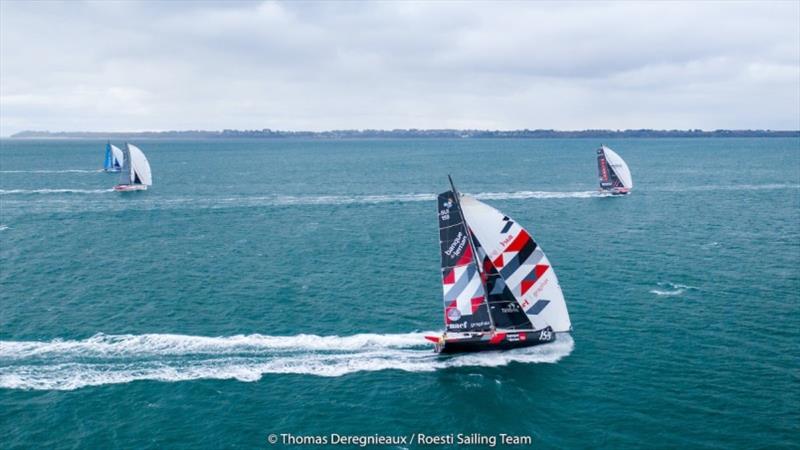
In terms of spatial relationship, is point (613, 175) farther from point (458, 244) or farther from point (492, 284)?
point (458, 244)

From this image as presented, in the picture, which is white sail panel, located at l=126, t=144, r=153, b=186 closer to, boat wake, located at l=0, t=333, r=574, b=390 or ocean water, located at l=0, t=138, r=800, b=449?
ocean water, located at l=0, t=138, r=800, b=449

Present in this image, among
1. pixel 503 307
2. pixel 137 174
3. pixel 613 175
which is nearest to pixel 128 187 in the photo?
pixel 137 174

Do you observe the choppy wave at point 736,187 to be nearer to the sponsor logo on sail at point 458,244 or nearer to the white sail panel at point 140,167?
the sponsor logo on sail at point 458,244

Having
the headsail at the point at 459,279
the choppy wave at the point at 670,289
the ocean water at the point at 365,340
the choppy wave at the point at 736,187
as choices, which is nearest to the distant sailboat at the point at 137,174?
the ocean water at the point at 365,340

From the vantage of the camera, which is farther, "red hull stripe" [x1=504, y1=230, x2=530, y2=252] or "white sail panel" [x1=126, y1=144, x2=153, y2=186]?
"white sail panel" [x1=126, y1=144, x2=153, y2=186]

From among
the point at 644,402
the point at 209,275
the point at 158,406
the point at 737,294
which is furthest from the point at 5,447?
the point at 737,294

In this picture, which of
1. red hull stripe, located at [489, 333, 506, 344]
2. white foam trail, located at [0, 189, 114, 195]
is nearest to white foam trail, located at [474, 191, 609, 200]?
red hull stripe, located at [489, 333, 506, 344]
